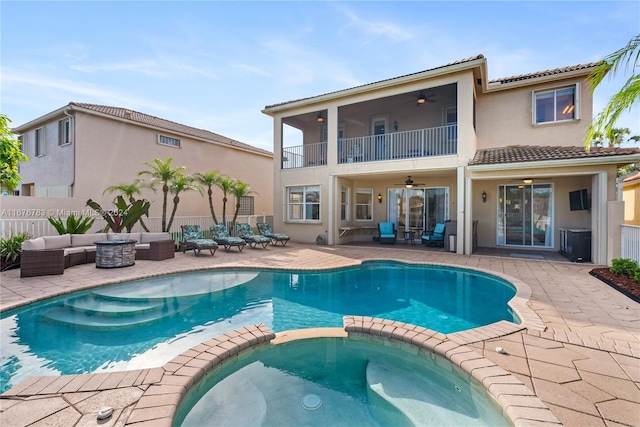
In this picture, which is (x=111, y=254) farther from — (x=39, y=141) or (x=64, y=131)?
(x=39, y=141)

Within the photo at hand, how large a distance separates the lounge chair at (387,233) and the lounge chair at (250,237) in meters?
5.66

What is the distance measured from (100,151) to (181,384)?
1454 cm

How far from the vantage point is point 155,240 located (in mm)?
11039

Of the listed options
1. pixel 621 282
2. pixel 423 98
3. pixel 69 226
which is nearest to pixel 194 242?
pixel 69 226

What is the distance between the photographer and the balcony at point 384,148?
1296 cm

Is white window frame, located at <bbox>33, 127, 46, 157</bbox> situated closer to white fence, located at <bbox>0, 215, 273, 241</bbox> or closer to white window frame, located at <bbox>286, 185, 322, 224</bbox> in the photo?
white fence, located at <bbox>0, 215, 273, 241</bbox>

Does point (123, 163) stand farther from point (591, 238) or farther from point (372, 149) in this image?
point (591, 238)

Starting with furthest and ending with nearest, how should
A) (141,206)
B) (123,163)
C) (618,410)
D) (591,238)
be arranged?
(123,163), (141,206), (591,238), (618,410)

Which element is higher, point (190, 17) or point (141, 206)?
point (190, 17)

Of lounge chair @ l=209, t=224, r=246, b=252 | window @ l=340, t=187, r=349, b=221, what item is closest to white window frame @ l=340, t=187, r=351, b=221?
window @ l=340, t=187, r=349, b=221

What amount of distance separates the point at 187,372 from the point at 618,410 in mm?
4144

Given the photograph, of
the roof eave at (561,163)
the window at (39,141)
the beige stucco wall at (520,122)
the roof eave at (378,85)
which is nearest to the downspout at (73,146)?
the window at (39,141)

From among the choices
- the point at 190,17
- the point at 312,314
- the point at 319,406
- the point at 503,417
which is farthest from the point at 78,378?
the point at 190,17

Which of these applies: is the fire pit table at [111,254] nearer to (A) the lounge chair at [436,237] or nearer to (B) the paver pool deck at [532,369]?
(B) the paver pool deck at [532,369]
